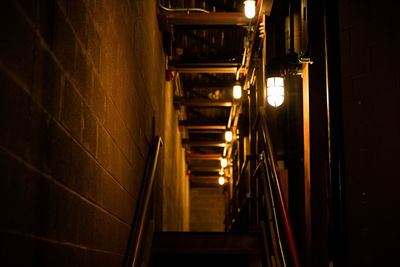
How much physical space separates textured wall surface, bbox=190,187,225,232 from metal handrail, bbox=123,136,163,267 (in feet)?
54.4

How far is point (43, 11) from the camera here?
187cm

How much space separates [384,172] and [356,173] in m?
0.18

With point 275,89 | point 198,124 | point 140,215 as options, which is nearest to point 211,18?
point 275,89

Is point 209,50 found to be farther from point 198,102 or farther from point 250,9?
point 250,9

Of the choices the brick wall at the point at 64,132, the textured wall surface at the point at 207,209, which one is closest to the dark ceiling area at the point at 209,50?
the brick wall at the point at 64,132

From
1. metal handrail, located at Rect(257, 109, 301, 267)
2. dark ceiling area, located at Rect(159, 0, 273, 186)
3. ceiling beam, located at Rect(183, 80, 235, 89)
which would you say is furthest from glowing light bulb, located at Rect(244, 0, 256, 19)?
ceiling beam, located at Rect(183, 80, 235, 89)

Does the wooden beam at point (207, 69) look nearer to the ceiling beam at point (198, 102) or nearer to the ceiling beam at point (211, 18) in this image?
the ceiling beam at point (198, 102)

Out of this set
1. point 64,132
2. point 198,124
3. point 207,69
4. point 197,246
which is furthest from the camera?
point 198,124

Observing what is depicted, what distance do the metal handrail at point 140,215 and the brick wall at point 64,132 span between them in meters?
0.10

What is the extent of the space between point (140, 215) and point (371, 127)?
6.74 feet

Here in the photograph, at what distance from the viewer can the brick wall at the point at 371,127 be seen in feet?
10.5

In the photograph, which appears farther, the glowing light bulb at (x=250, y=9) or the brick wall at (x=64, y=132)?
the glowing light bulb at (x=250, y=9)

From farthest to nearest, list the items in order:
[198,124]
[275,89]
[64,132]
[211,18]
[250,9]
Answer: [198,124] → [211,18] → [250,9] → [275,89] → [64,132]

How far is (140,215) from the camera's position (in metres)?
4.26
